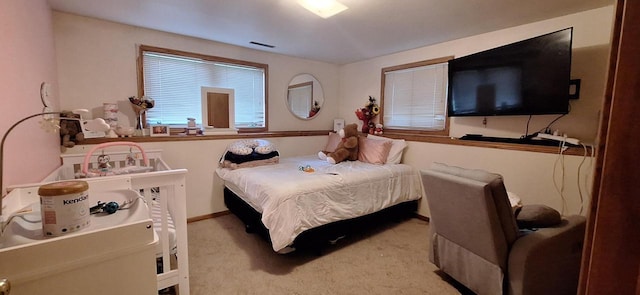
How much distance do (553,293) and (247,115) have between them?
344cm

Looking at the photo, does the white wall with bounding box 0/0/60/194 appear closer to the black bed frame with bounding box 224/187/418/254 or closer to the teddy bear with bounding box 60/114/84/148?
the teddy bear with bounding box 60/114/84/148

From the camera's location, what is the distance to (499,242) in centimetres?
152

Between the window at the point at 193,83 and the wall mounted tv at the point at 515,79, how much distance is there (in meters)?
2.48

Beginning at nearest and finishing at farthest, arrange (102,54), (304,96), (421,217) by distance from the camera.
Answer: (102,54)
(421,217)
(304,96)

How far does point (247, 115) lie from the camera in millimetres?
3580

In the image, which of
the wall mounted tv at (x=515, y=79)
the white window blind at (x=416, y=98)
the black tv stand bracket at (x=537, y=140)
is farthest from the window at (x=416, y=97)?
A: the black tv stand bracket at (x=537, y=140)

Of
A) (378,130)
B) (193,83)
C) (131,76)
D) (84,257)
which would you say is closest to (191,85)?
(193,83)

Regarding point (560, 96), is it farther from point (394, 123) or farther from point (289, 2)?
point (289, 2)

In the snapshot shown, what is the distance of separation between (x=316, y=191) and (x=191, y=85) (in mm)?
2088

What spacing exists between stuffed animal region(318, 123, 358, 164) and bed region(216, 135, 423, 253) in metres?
0.11

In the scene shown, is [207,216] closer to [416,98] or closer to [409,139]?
[409,139]

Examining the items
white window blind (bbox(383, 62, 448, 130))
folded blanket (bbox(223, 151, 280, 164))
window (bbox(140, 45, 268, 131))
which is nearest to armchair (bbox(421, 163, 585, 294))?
white window blind (bbox(383, 62, 448, 130))

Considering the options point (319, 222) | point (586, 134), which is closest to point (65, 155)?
point (319, 222)

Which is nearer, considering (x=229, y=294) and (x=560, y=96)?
(x=229, y=294)
